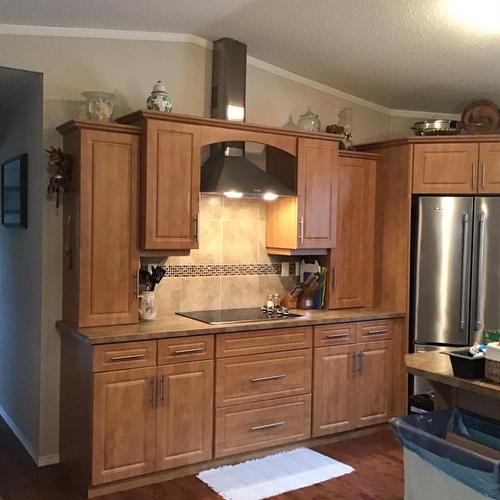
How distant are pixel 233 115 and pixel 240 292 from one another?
1290 millimetres

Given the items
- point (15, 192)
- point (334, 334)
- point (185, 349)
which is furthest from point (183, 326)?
point (15, 192)

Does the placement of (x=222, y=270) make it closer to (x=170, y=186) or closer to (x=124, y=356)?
(x=170, y=186)

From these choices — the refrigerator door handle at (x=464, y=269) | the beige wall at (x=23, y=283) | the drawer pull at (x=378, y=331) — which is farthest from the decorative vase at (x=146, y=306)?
the refrigerator door handle at (x=464, y=269)

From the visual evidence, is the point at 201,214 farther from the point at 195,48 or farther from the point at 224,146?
the point at 195,48

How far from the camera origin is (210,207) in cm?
432

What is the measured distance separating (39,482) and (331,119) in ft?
11.1

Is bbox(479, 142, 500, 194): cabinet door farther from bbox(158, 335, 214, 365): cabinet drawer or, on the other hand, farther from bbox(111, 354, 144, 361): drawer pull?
bbox(111, 354, 144, 361): drawer pull

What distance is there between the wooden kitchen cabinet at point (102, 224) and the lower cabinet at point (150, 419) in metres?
0.43

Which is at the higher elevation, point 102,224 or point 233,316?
point 102,224

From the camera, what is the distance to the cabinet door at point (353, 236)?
179 inches

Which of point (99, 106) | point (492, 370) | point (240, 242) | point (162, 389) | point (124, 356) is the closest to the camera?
point (492, 370)

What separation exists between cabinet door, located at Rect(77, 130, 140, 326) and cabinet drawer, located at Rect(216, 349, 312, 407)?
2.21 feet

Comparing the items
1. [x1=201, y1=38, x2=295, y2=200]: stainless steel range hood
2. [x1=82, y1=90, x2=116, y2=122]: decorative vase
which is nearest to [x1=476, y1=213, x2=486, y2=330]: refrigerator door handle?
[x1=201, y1=38, x2=295, y2=200]: stainless steel range hood

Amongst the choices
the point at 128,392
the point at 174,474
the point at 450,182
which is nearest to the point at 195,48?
the point at 450,182
